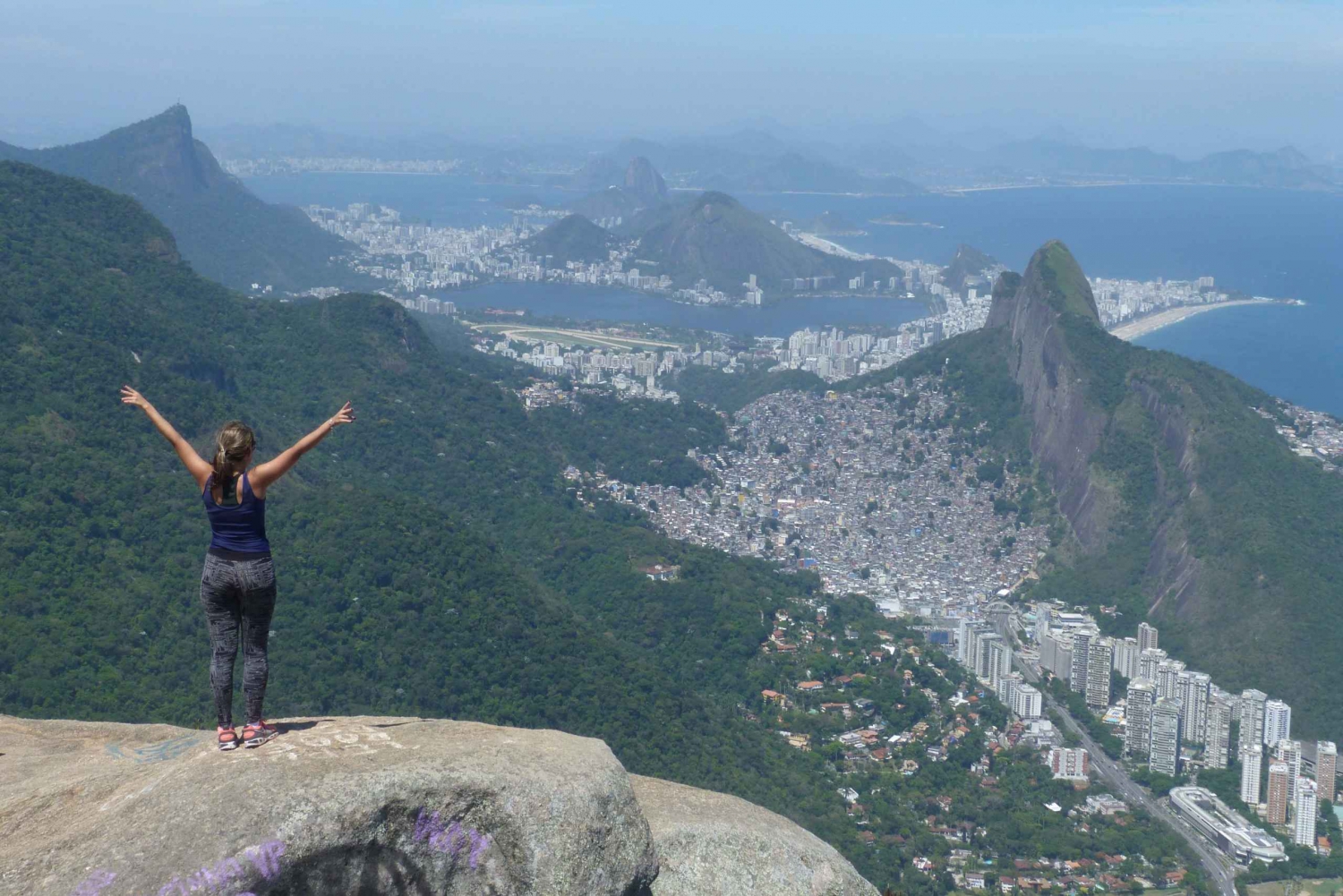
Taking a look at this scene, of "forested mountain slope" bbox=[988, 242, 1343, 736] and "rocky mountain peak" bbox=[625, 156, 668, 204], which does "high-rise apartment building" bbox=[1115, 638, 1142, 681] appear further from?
"rocky mountain peak" bbox=[625, 156, 668, 204]

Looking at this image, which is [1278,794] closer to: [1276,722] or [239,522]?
[1276,722]

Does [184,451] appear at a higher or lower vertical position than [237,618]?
higher

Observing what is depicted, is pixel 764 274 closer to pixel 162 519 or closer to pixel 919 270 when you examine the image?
pixel 919 270

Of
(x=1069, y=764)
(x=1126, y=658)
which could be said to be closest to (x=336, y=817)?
(x=1069, y=764)

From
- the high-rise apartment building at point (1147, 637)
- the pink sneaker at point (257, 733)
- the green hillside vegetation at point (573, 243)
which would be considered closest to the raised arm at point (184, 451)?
the pink sneaker at point (257, 733)

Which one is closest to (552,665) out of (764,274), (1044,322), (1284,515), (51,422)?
(51,422)

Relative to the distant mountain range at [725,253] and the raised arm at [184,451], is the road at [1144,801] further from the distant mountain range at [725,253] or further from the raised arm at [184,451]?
the distant mountain range at [725,253]
